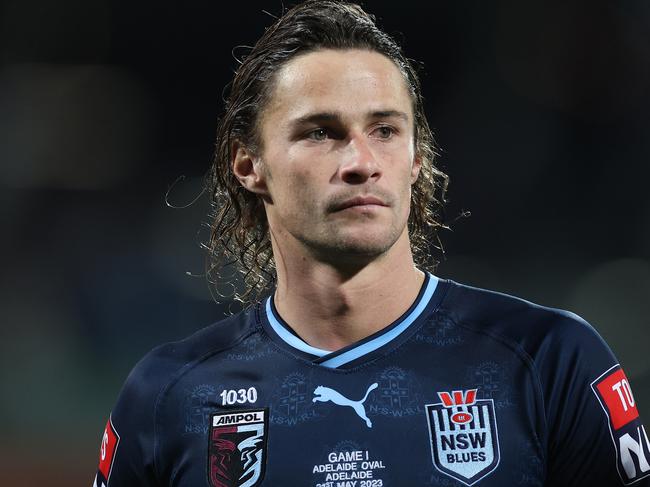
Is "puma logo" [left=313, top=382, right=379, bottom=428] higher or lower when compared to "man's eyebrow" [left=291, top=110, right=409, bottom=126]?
lower

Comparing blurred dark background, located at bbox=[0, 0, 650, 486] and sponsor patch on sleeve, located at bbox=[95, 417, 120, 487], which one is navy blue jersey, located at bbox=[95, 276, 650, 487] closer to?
sponsor patch on sleeve, located at bbox=[95, 417, 120, 487]

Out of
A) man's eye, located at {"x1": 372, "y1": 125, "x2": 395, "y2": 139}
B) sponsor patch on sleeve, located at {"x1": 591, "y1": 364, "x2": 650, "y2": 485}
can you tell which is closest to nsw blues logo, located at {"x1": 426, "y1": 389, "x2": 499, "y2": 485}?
sponsor patch on sleeve, located at {"x1": 591, "y1": 364, "x2": 650, "y2": 485}

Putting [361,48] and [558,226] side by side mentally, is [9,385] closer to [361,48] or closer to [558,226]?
[558,226]

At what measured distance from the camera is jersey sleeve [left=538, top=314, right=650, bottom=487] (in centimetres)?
238

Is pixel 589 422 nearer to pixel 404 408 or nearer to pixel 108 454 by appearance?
pixel 404 408

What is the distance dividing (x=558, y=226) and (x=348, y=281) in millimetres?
6317

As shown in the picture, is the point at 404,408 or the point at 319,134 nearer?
the point at 404,408

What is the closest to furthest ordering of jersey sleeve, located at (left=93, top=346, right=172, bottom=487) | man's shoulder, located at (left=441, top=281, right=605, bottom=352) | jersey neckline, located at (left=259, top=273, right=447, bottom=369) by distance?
1. man's shoulder, located at (left=441, top=281, right=605, bottom=352)
2. jersey neckline, located at (left=259, top=273, right=447, bottom=369)
3. jersey sleeve, located at (left=93, top=346, right=172, bottom=487)

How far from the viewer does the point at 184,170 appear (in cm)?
935

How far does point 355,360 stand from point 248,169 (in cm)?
77

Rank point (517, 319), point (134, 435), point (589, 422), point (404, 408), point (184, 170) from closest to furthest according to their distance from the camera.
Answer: point (589, 422) → point (404, 408) → point (517, 319) → point (134, 435) → point (184, 170)

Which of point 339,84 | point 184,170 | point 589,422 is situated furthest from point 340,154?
point 184,170

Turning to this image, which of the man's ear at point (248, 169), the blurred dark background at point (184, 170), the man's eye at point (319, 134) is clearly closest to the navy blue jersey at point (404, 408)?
the man's ear at point (248, 169)

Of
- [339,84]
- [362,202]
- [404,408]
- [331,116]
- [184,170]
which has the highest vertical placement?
[184,170]
